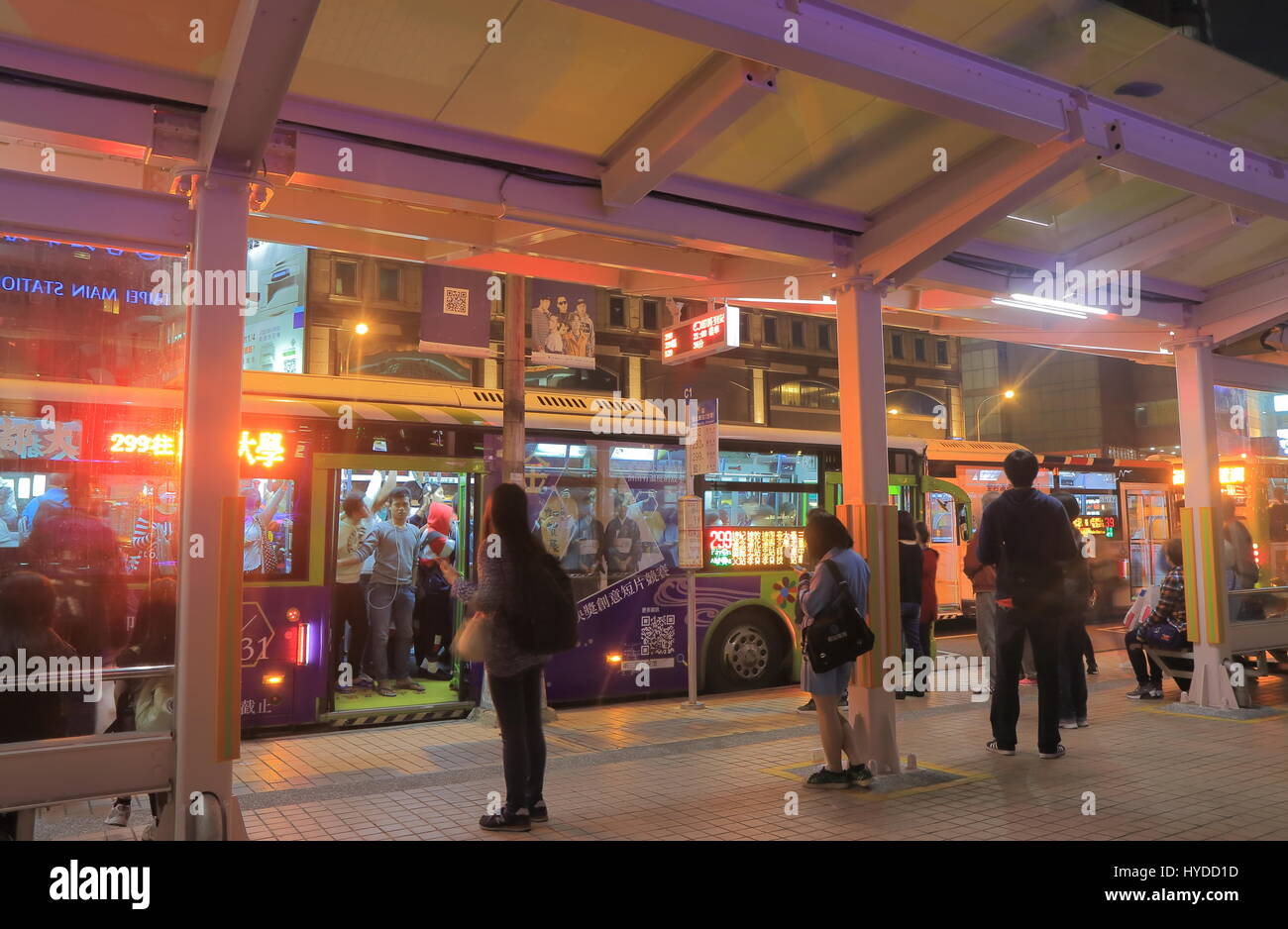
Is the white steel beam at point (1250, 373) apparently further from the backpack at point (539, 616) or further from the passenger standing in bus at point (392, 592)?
the passenger standing in bus at point (392, 592)

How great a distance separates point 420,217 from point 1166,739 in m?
6.75

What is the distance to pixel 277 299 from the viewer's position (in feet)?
84.6

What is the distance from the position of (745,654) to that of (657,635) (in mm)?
1283

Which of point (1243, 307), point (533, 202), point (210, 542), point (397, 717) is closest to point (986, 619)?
point (1243, 307)

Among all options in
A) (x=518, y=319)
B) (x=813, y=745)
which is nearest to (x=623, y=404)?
(x=518, y=319)

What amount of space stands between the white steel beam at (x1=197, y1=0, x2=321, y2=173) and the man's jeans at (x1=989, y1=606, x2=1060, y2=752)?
567 cm

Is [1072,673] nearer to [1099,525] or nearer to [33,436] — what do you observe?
[33,436]

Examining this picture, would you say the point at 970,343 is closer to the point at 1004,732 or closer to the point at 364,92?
the point at 1004,732

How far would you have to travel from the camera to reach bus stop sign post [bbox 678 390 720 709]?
9.38m

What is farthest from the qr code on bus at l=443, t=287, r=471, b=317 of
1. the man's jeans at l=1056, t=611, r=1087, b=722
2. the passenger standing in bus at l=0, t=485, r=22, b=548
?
the man's jeans at l=1056, t=611, r=1087, b=722

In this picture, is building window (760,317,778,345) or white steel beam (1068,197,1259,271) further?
building window (760,317,778,345)

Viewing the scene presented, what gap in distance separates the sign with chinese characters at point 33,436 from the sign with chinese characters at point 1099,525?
1557 cm

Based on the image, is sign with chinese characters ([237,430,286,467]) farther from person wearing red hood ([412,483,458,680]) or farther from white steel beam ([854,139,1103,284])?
white steel beam ([854,139,1103,284])

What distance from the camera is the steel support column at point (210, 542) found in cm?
421
